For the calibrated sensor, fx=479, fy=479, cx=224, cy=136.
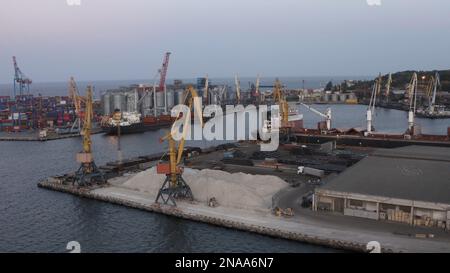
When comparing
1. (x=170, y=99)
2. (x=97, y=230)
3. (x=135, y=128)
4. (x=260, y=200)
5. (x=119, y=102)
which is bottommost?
(x=97, y=230)

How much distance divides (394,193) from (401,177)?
6.10ft

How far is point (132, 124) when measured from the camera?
146 ft

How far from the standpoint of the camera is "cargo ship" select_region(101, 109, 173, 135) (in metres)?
42.8

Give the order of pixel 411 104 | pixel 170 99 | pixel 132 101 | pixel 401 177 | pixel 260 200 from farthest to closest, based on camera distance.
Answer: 1. pixel 170 99
2. pixel 132 101
3. pixel 411 104
4. pixel 260 200
5. pixel 401 177

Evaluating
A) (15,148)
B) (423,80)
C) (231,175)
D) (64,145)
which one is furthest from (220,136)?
(423,80)

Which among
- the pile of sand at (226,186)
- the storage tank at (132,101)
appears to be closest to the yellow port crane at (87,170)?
the pile of sand at (226,186)

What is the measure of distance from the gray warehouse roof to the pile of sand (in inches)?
94.5

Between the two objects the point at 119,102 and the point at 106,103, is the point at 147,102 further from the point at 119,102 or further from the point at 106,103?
the point at 106,103

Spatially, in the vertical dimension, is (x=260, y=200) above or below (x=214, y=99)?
below

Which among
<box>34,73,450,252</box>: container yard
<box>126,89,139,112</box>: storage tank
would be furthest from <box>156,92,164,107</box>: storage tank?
<box>34,73,450,252</box>: container yard

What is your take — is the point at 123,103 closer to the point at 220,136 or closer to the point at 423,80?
the point at 220,136

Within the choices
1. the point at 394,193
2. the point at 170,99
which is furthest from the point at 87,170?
the point at 170,99

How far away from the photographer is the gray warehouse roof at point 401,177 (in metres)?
14.1

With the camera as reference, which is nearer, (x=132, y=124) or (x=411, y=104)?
(x=132, y=124)
